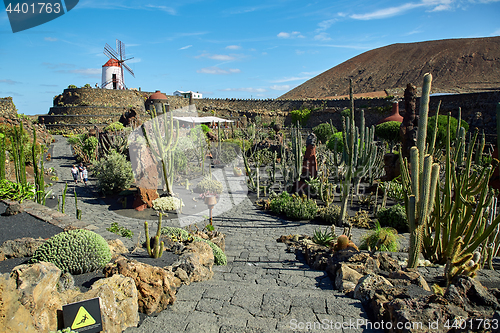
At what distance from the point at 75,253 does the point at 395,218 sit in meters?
6.79

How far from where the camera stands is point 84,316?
2.43 m

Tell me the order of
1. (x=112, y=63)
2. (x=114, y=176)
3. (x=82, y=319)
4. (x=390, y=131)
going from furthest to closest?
(x=112, y=63) → (x=390, y=131) → (x=114, y=176) → (x=82, y=319)

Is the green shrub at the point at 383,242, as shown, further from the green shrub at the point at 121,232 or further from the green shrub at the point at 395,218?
the green shrub at the point at 121,232

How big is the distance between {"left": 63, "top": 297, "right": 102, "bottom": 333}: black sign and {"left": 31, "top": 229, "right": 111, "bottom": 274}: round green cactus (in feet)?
3.43

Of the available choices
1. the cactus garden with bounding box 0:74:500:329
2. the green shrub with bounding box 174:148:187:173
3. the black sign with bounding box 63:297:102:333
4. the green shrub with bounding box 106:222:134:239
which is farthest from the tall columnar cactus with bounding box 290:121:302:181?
the black sign with bounding box 63:297:102:333

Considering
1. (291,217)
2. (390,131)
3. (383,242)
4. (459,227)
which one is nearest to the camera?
(459,227)

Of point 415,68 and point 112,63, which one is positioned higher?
point 415,68

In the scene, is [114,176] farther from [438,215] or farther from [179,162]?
[438,215]

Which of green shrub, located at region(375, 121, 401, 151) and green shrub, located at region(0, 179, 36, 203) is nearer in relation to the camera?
green shrub, located at region(0, 179, 36, 203)

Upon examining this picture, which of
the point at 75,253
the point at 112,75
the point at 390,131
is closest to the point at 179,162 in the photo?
the point at 75,253

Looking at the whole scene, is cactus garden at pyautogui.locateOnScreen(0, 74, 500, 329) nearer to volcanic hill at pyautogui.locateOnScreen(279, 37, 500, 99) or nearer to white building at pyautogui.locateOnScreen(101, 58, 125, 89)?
white building at pyautogui.locateOnScreen(101, 58, 125, 89)

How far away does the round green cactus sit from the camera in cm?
335

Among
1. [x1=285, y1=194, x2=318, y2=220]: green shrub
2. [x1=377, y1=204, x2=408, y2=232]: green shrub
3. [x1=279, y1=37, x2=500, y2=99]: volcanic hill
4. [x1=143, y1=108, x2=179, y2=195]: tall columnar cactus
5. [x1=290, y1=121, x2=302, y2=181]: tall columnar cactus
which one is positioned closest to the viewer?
[x1=377, y1=204, x2=408, y2=232]: green shrub

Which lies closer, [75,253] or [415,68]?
[75,253]
